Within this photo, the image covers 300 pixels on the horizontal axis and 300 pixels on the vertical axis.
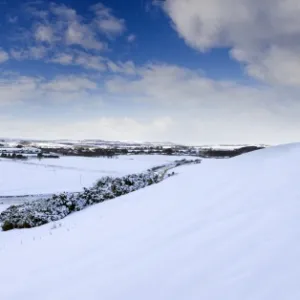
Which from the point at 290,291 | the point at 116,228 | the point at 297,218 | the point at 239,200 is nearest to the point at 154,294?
the point at 290,291

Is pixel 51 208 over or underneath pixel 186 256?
underneath

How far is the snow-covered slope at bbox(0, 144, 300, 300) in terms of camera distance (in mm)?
3148

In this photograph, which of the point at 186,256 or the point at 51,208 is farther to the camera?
the point at 51,208

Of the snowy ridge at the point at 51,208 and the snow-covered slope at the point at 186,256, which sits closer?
the snow-covered slope at the point at 186,256

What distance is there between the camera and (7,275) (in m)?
5.39

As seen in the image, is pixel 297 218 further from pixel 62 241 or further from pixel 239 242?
pixel 62 241

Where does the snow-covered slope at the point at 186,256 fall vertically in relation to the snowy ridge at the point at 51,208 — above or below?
above

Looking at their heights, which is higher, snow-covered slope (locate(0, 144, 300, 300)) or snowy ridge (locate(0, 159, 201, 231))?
snow-covered slope (locate(0, 144, 300, 300))

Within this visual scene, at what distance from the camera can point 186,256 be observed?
3.99m

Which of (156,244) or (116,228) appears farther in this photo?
(116,228)

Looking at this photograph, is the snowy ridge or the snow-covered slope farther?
the snowy ridge

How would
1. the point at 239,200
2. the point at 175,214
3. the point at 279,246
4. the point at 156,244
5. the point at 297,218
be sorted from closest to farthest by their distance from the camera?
the point at 279,246, the point at 297,218, the point at 156,244, the point at 239,200, the point at 175,214

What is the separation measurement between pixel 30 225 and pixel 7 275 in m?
8.10

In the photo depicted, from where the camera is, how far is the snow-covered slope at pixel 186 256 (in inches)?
124
